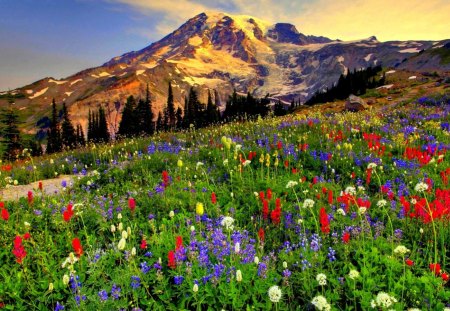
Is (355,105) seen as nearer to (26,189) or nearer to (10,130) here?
(26,189)

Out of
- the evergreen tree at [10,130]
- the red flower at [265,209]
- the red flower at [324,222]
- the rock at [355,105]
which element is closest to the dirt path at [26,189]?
the red flower at [265,209]

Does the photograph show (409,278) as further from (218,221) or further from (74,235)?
(74,235)

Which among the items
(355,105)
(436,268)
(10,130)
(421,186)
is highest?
(355,105)

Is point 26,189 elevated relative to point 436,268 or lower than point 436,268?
lower

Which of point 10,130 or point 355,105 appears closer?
point 355,105

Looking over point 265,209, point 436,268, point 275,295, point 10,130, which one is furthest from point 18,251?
point 10,130

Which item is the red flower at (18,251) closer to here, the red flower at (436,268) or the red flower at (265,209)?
the red flower at (265,209)

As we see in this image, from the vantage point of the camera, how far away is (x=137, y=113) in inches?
3108

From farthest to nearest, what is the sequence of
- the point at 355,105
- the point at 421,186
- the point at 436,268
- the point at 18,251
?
the point at 355,105 < the point at 421,186 < the point at 18,251 < the point at 436,268

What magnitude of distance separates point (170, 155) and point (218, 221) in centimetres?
596

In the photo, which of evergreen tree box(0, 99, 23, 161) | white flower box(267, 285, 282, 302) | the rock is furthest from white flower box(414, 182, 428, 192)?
evergreen tree box(0, 99, 23, 161)

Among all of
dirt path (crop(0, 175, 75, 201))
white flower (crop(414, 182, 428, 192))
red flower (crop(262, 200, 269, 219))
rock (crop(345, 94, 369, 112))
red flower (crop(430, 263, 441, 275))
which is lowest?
dirt path (crop(0, 175, 75, 201))

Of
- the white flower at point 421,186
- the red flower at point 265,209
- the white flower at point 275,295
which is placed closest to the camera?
the white flower at point 275,295

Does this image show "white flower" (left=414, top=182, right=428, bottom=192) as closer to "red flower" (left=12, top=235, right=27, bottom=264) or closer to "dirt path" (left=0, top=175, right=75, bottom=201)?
"red flower" (left=12, top=235, right=27, bottom=264)
